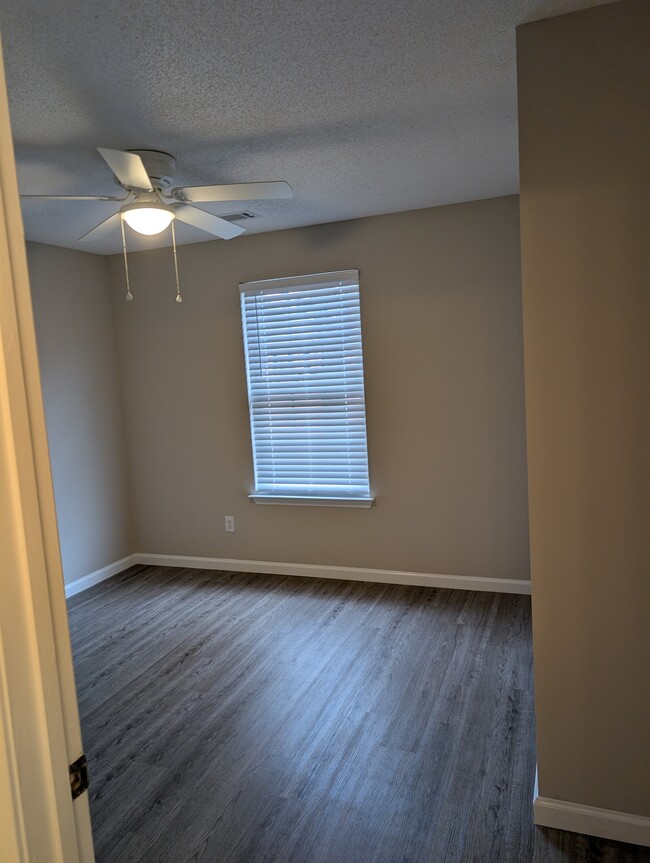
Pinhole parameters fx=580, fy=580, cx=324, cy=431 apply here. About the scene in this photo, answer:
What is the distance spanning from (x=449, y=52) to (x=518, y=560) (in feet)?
9.62

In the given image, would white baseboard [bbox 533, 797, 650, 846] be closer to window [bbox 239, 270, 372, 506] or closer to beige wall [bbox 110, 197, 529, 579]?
beige wall [bbox 110, 197, 529, 579]

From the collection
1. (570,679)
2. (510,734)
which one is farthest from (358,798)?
(570,679)

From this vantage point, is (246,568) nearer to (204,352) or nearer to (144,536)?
(144,536)

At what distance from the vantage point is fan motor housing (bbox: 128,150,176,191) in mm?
2492

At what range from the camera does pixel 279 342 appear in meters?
4.25

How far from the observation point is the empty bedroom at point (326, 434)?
5.35ft

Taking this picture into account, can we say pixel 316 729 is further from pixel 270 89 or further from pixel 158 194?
pixel 270 89

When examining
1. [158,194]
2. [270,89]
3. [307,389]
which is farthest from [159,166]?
[307,389]

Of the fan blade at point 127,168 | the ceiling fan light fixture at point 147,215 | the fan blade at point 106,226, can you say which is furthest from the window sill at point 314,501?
the fan blade at point 127,168

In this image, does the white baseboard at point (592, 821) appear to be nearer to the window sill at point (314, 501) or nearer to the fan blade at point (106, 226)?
the window sill at point (314, 501)

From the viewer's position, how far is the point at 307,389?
4.23 meters

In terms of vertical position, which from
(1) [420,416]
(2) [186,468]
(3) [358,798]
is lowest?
(3) [358,798]

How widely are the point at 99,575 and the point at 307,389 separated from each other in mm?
2195

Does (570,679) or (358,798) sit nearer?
(570,679)
